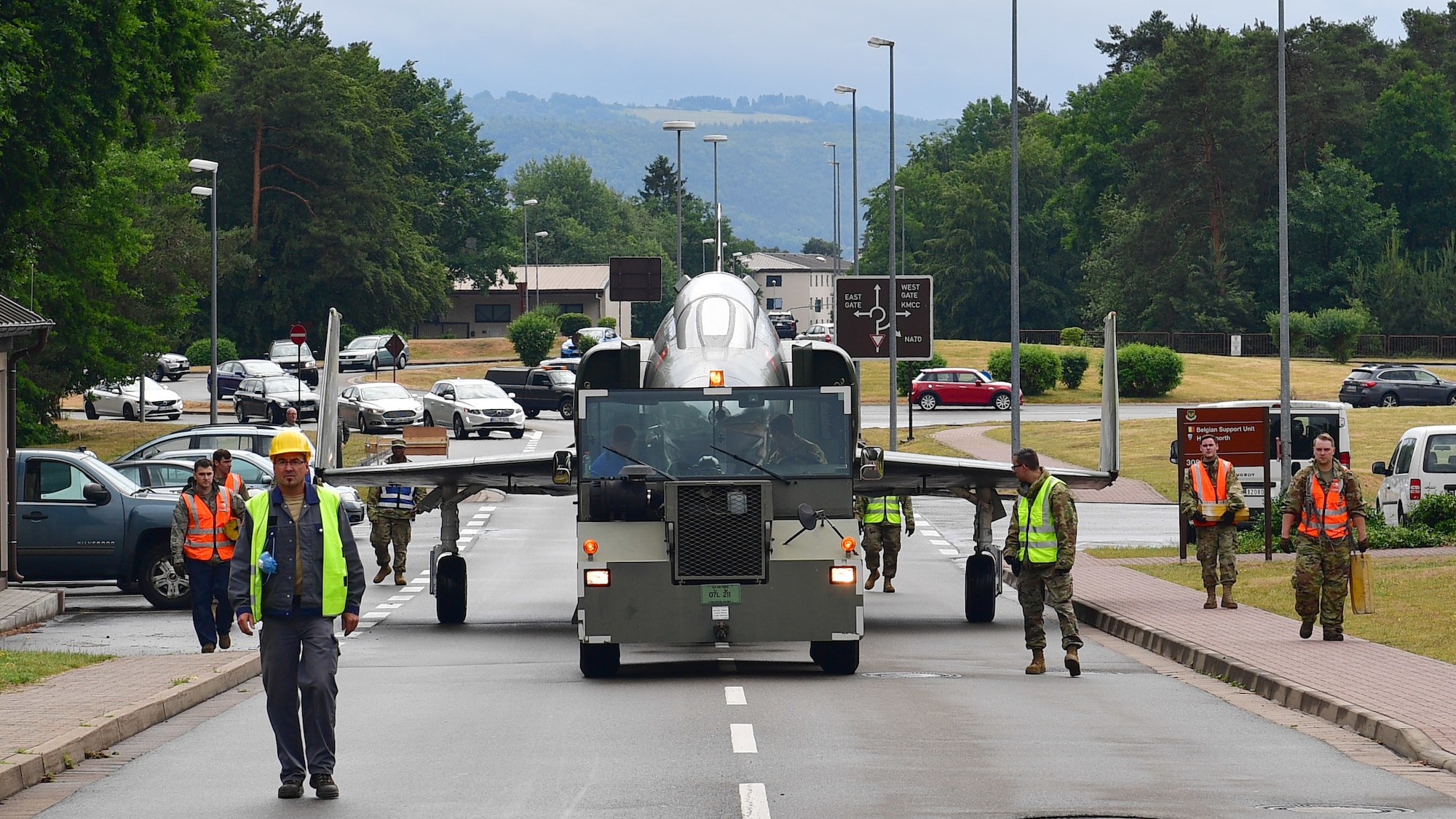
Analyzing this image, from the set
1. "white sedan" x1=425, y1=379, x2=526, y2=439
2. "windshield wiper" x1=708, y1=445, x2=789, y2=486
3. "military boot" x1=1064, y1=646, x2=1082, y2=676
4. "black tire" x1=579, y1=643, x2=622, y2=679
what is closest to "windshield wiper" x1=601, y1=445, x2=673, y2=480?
"windshield wiper" x1=708, y1=445, x2=789, y2=486

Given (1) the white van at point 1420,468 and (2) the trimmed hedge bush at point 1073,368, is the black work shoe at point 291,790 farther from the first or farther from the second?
(2) the trimmed hedge bush at point 1073,368

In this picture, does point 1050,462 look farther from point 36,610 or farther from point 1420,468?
point 36,610

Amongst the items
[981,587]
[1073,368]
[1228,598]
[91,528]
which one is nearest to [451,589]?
[91,528]

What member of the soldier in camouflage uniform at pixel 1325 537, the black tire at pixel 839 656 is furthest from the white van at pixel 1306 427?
the black tire at pixel 839 656

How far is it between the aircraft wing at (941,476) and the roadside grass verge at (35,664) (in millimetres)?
8082

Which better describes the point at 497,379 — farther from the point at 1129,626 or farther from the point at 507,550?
the point at 1129,626

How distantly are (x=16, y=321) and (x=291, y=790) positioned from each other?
14.3m

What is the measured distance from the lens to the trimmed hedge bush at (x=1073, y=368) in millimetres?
74125

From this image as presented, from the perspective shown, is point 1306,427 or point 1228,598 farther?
point 1306,427

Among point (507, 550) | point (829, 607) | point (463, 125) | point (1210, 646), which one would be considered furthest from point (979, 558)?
point (463, 125)

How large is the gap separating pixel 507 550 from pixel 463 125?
108m

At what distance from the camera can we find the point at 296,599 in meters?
9.79

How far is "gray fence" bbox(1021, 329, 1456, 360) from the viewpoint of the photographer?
93.5 m

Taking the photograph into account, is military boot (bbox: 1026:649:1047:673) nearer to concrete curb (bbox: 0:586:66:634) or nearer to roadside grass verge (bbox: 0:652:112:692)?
roadside grass verge (bbox: 0:652:112:692)
